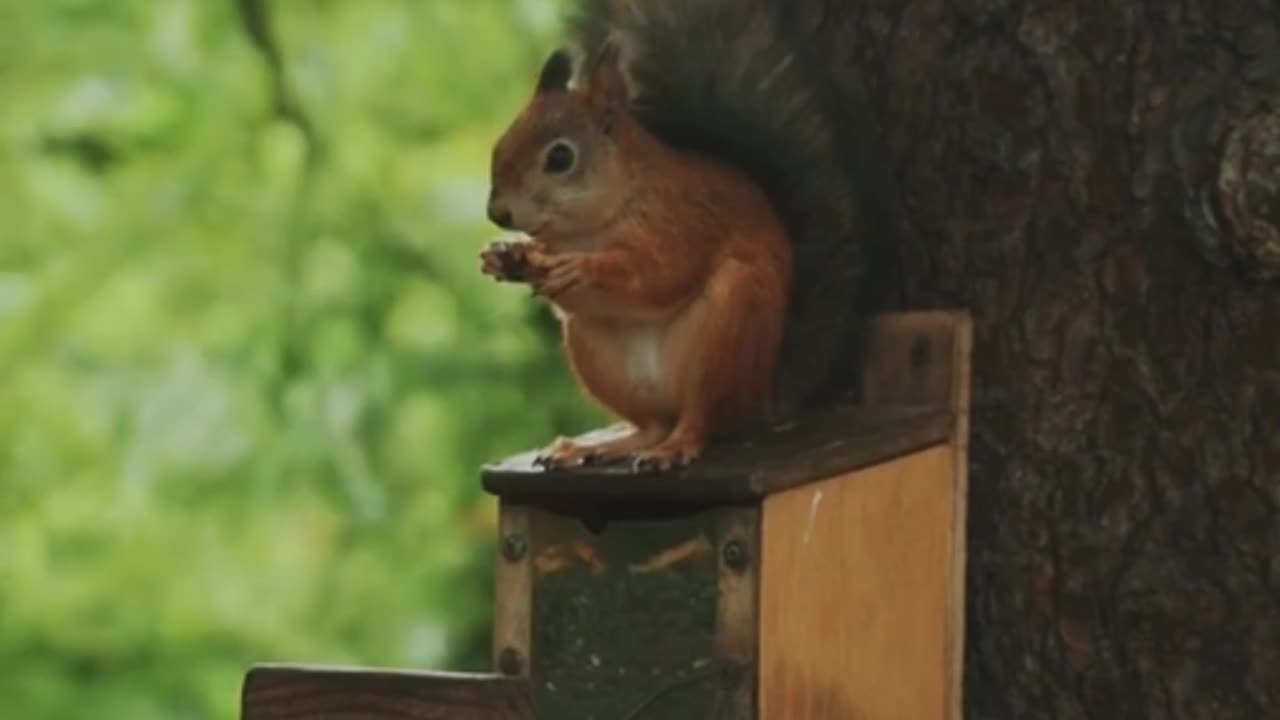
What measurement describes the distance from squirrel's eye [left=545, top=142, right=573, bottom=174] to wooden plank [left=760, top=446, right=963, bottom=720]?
323 mm

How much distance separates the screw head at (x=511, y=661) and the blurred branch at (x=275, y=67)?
2.28m

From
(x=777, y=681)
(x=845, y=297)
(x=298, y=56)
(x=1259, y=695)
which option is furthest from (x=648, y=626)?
(x=298, y=56)

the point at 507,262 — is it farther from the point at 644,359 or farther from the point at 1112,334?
the point at 1112,334

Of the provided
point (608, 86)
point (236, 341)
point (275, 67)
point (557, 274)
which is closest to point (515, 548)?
point (557, 274)

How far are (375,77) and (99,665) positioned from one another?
1254 mm

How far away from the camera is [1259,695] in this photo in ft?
8.05

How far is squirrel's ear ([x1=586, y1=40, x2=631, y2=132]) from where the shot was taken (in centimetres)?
233

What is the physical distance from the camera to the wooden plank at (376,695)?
7.34ft

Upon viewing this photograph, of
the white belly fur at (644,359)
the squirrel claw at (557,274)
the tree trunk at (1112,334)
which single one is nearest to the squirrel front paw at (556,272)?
the squirrel claw at (557,274)

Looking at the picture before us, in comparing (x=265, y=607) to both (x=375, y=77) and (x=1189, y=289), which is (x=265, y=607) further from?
(x=1189, y=289)

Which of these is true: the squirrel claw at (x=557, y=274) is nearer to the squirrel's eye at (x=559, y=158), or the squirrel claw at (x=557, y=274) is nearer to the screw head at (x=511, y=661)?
the squirrel's eye at (x=559, y=158)

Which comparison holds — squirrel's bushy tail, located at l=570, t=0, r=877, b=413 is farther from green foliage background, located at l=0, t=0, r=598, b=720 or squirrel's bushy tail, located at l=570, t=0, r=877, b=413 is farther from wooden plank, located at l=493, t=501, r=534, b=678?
green foliage background, located at l=0, t=0, r=598, b=720

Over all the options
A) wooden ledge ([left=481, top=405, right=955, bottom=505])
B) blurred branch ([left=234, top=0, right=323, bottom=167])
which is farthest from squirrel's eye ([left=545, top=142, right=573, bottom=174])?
blurred branch ([left=234, top=0, right=323, bottom=167])

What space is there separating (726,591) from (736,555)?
0.03m
